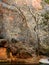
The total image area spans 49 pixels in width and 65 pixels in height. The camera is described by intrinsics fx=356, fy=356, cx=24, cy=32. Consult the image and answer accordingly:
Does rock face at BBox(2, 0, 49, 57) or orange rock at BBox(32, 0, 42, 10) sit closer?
rock face at BBox(2, 0, 49, 57)

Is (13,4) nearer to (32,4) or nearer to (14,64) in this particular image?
(32,4)

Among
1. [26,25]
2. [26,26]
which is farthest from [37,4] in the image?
[26,26]

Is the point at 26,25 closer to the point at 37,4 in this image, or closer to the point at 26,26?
the point at 26,26

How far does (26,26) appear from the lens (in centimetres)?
3556

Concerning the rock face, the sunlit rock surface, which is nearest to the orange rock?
the sunlit rock surface

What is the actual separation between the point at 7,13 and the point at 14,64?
7.98 meters

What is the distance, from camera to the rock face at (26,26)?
34.7 metres

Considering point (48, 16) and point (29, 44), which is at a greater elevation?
point (48, 16)

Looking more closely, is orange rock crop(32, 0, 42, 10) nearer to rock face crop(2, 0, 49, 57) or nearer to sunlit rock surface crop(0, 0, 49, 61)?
sunlit rock surface crop(0, 0, 49, 61)

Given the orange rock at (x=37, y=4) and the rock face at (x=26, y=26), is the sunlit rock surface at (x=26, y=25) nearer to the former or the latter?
the rock face at (x=26, y=26)

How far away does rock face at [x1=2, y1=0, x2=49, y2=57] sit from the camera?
34.7 metres

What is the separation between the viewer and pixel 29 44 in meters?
34.7

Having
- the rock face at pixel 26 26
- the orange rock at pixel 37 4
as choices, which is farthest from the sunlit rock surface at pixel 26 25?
the orange rock at pixel 37 4

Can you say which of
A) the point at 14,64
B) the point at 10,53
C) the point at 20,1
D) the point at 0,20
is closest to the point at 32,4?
the point at 20,1
